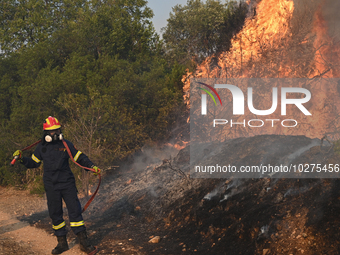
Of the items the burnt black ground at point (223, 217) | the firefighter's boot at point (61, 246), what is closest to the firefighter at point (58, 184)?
the firefighter's boot at point (61, 246)

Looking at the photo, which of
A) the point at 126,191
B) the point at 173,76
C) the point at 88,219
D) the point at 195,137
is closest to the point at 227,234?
the point at 88,219

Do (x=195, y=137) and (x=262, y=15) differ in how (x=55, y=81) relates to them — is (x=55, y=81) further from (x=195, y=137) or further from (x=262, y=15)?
(x=262, y=15)

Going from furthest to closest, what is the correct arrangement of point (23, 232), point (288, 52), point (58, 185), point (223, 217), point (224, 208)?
1. point (288, 52)
2. point (23, 232)
3. point (224, 208)
4. point (223, 217)
5. point (58, 185)

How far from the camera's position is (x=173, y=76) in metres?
14.3

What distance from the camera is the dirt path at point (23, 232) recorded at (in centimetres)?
550

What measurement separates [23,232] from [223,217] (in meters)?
3.92

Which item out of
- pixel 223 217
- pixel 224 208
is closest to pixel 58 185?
pixel 223 217

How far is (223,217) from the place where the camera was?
226 inches

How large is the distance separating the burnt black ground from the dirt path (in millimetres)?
336

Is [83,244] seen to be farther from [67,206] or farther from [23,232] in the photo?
[23,232]

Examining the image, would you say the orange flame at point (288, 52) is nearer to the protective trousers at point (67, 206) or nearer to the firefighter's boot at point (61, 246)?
the protective trousers at point (67, 206)

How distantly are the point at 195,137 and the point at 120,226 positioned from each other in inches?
307

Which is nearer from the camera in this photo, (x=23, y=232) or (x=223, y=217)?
(x=223, y=217)

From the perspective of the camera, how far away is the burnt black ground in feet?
15.3
